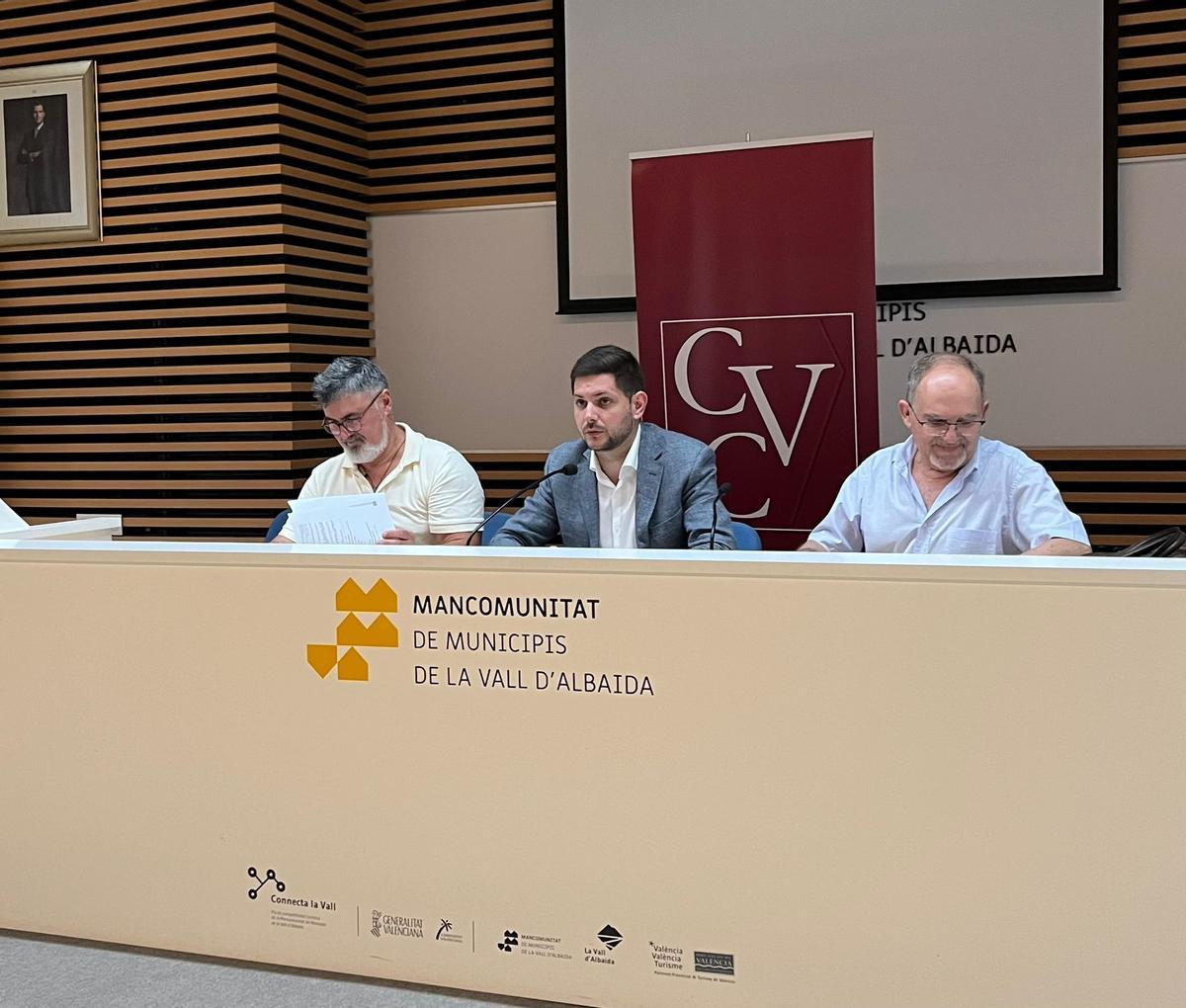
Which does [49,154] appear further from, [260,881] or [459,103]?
[260,881]

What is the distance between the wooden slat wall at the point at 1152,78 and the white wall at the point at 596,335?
116 millimetres

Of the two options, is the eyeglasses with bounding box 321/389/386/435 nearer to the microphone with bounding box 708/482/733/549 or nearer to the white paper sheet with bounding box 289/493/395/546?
the white paper sheet with bounding box 289/493/395/546

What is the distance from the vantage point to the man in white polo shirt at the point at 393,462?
157 inches

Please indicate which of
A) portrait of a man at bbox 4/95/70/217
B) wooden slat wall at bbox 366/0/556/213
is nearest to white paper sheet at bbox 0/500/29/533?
portrait of a man at bbox 4/95/70/217

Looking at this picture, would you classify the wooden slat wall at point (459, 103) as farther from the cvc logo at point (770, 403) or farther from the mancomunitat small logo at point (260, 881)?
the mancomunitat small logo at point (260, 881)

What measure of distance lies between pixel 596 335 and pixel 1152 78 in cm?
265

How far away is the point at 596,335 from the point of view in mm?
6051

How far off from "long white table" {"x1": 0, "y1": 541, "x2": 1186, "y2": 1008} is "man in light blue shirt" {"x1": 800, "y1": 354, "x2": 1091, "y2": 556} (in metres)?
1.37

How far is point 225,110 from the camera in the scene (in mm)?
5668

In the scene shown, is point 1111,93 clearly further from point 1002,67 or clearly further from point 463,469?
point 463,469

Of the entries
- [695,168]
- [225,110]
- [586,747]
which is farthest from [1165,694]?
[225,110]

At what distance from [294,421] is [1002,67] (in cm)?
344

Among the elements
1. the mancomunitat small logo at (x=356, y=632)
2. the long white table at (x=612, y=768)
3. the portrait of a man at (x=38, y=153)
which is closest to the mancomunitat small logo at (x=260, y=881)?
the long white table at (x=612, y=768)

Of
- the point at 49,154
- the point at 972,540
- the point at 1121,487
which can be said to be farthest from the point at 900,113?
the point at 49,154
